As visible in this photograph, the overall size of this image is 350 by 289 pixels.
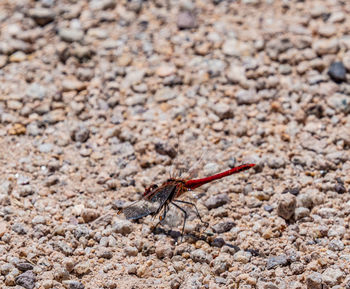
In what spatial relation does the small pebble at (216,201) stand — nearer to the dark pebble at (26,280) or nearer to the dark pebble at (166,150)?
the dark pebble at (166,150)

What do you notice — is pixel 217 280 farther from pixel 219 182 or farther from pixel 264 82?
pixel 264 82

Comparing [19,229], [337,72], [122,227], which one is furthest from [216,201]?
[337,72]

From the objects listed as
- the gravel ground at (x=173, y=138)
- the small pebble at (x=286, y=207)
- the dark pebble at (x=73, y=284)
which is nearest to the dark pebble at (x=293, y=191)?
the gravel ground at (x=173, y=138)

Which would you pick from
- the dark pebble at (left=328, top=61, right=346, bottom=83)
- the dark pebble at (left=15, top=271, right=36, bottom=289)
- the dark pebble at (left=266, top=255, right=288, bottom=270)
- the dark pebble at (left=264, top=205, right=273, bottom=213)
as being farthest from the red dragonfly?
the dark pebble at (left=328, top=61, right=346, bottom=83)

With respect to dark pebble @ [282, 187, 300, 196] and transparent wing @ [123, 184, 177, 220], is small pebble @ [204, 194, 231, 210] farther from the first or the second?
dark pebble @ [282, 187, 300, 196]

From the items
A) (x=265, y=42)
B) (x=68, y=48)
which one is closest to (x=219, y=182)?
(x=265, y=42)
